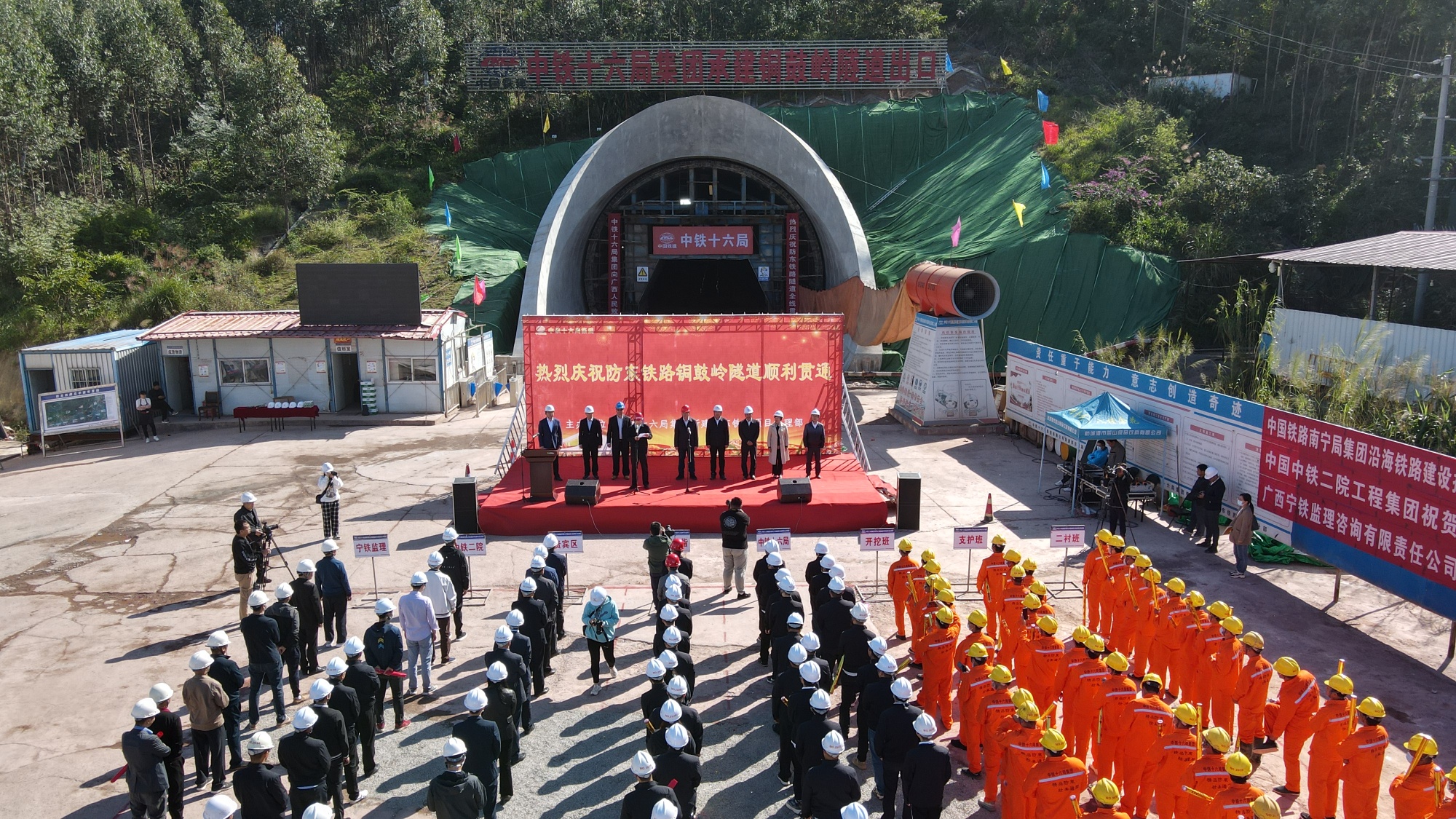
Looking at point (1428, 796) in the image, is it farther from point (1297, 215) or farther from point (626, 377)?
point (1297, 215)

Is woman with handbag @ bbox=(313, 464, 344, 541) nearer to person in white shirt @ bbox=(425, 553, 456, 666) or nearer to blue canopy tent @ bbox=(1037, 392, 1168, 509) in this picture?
person in white shirt @ bbox=(425, 553, 456, 666)

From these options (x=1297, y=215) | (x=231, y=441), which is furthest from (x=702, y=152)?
(x=1297, y=215)

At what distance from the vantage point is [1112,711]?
7426 millimetres

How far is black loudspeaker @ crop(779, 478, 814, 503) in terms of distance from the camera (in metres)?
14.8

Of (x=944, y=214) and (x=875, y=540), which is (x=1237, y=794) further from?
(x=944, y=214)

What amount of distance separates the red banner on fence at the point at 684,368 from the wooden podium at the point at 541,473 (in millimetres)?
2518

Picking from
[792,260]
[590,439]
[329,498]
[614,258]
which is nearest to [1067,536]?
[590,439]

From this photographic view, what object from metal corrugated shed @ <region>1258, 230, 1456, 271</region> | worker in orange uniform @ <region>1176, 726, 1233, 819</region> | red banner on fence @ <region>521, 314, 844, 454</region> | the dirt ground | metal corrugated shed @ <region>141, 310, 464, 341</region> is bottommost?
the dirt ground

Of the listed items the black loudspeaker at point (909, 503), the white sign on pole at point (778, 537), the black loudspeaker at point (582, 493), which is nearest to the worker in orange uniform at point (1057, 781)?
the white sign on pole at point (778, 537)

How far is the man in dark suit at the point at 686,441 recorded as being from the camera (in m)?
16.0

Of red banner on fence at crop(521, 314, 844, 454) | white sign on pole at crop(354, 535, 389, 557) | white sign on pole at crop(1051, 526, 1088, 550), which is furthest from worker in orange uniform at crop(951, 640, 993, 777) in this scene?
red banner on fence at crop(521, 314, 844, 454)

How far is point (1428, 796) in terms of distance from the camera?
6414 mm

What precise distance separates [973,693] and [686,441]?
29.1ft

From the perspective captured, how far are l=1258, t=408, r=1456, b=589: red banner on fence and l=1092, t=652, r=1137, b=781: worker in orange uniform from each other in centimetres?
585
